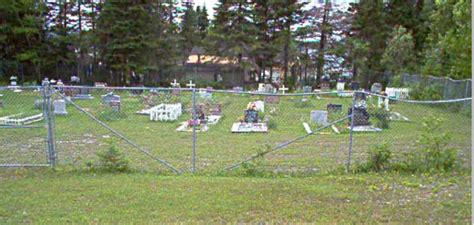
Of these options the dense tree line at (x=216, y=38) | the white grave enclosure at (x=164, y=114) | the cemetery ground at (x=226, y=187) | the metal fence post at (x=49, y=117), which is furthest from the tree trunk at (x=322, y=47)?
the metal fence post at (x=49, y=117)

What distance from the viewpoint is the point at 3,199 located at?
18.5ft

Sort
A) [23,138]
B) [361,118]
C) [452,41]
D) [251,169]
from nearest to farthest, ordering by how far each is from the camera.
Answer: [251,169] < [23,138] < [361,118] < [452,41]

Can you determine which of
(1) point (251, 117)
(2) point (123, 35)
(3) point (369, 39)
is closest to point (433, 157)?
(1) point (251, 117)

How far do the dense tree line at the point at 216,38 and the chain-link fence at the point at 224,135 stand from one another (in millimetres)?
15995

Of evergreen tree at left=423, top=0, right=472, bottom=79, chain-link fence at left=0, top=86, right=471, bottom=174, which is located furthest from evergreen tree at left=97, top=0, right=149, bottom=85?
evergreen tree at left=423, top=0, right=472, bottom=79

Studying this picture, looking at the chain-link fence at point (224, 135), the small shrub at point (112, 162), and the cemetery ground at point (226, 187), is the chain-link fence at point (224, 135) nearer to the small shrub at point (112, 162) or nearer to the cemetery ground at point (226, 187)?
the cemetery ground at point (226, 187)

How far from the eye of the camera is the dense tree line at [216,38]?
33844 millimetres

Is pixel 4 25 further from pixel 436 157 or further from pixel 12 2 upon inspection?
pixel 436 157

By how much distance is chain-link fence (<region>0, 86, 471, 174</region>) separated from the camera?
8.22m

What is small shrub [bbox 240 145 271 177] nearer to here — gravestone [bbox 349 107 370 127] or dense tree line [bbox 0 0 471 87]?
gravestone [bbox 349 107 370 127]

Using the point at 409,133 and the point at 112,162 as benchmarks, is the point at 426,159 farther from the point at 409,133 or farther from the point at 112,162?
the point at 112,162

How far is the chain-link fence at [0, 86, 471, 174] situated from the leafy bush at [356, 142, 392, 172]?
108 millimetres

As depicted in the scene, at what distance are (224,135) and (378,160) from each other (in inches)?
233

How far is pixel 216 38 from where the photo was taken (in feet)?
116
